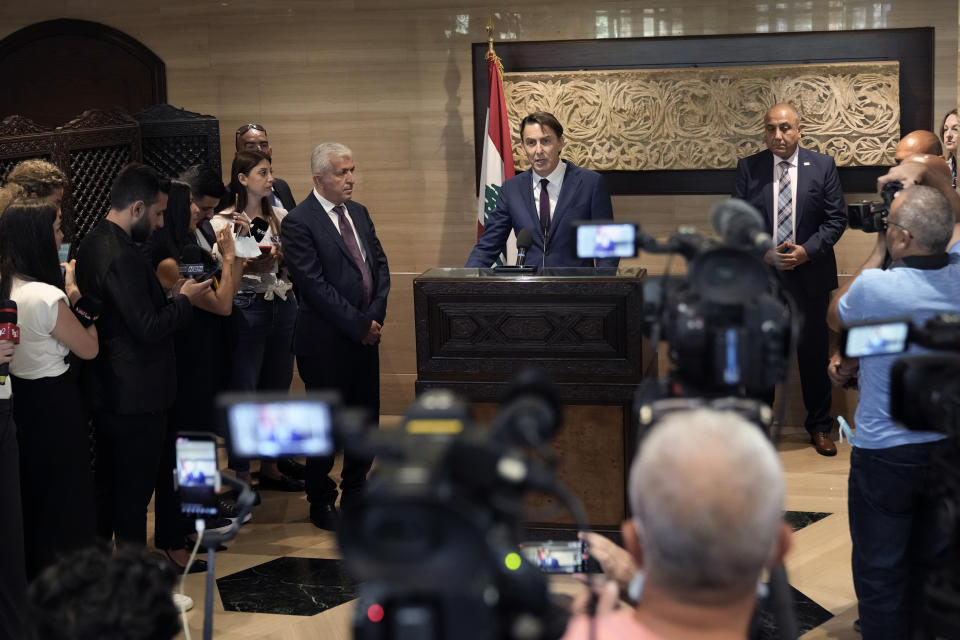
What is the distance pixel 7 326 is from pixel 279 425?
247 centimetres

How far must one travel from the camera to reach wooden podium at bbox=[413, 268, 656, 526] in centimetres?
433

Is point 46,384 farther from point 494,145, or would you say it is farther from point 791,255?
point 791,255

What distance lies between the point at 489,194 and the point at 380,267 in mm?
1432

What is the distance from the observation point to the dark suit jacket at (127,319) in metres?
4.30

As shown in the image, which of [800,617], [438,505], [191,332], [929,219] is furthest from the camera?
[191,332]

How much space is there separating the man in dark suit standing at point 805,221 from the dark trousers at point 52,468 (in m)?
3.72

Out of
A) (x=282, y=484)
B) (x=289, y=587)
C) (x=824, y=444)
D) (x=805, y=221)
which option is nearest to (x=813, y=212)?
(x=805, y=221)

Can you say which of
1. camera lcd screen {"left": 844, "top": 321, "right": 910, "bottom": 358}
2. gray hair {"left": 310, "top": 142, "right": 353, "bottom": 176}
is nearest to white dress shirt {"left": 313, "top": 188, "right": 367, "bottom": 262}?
gray hair {"left": 310, "top": 142, "right": 353, "bottom": 176}

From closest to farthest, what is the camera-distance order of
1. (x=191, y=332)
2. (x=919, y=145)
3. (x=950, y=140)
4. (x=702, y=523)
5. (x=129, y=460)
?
(x=702, y=523), (x=129, y=460), (x=191, y=332), (x=919, y=145), (x=950, y=140)

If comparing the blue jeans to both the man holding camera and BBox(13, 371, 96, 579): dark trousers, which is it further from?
the man holding camera

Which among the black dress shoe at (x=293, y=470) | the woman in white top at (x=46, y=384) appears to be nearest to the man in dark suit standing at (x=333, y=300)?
the black dress shoe at (x=293, y=470)

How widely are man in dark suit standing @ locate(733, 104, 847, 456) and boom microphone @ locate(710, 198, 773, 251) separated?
4053 millimetres

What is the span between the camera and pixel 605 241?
254 cm

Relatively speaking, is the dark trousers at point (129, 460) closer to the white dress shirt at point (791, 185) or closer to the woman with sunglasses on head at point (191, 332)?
the woman with sunglasses on head at point (191, 332)
